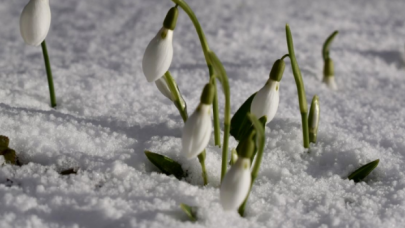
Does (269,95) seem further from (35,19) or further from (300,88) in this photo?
(35,19)

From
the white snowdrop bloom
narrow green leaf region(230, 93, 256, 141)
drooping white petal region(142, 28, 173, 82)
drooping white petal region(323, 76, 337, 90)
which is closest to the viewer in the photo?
drooping white petal region(142, 28, 173, 82)

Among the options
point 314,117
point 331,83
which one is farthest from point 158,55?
point 331,83

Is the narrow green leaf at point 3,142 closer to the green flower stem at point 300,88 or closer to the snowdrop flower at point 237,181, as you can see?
the snowdrop flower at point 237,181

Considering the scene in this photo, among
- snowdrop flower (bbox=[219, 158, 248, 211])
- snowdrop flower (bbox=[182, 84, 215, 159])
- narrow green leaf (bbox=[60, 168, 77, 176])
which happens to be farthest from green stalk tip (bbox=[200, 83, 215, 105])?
narrow green leaf (bbox=[60, 168, 77, 176])

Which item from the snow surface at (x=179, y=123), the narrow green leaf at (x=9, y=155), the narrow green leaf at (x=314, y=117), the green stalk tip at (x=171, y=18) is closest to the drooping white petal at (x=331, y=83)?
the snow surface at (x=179, y=123)

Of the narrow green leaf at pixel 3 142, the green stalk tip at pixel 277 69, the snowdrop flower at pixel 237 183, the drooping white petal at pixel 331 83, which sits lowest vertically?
the snowdrop flower at pixel 237 183

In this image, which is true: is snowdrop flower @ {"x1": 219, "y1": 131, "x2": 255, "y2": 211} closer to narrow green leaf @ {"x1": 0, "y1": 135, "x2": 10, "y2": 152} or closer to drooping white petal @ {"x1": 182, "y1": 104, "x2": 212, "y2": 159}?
drooping white petal @ {"x1": 182, "y1": 104, "x2": 212, "y2": 159}
